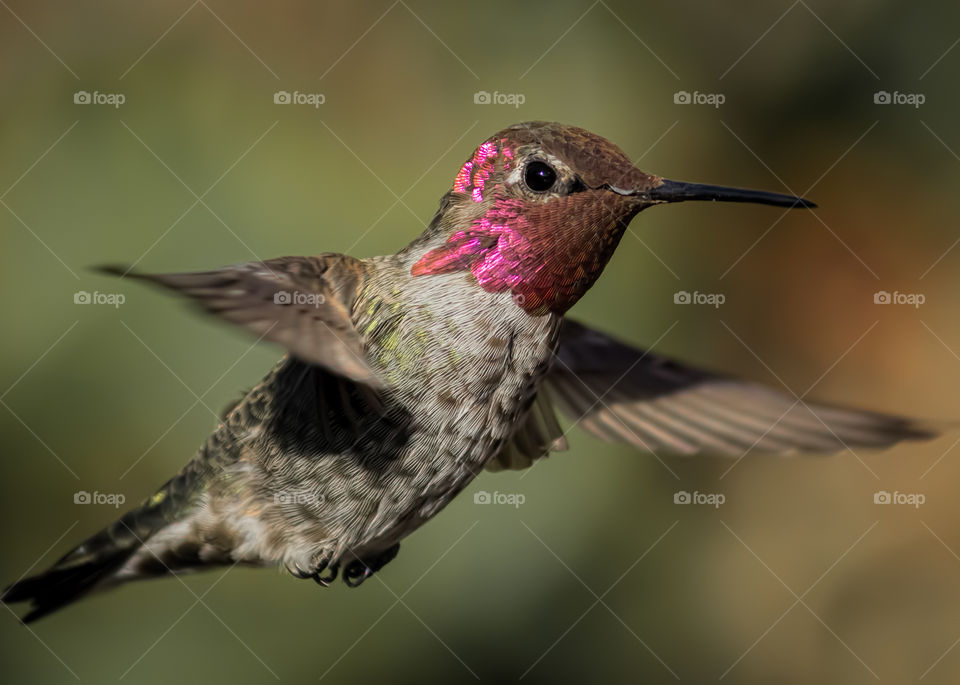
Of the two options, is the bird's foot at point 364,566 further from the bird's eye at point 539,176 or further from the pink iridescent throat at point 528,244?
the bird's eye at point 539,176

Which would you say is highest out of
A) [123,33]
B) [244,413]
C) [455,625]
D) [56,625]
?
[123,33]

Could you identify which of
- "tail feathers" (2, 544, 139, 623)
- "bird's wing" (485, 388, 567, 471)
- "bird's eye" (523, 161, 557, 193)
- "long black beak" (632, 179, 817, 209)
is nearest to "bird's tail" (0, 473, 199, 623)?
"tail feathers" (2, 544, 139, 623)

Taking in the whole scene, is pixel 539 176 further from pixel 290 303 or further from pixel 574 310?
pixel 574 310

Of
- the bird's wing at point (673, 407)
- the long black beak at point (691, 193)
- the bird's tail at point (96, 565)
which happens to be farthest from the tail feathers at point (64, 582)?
the long black beak at point (691, 193)

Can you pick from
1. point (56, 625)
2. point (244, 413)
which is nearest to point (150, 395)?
point (56, 625)

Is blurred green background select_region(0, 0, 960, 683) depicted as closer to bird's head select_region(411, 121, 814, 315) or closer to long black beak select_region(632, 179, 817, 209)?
bird's head select_region(411, 121, 814, 315)

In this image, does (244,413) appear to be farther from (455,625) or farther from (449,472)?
(455,625)
